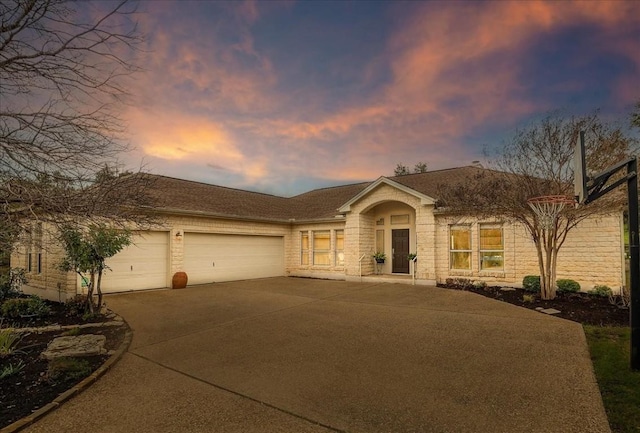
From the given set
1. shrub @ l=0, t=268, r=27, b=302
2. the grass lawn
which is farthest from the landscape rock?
the grass lawn

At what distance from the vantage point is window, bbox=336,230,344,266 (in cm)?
1719

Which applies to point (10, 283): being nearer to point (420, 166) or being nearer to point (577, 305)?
point (577, 305)

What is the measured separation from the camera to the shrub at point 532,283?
11.7 m

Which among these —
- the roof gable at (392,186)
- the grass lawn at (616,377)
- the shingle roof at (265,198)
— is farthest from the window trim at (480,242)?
the grass lawn at (616,377)

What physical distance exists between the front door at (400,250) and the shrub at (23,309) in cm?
1345

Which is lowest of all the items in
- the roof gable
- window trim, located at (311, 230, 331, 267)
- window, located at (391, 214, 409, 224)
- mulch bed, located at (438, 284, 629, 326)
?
mulch bed, located at (438, 284, 629, 326)

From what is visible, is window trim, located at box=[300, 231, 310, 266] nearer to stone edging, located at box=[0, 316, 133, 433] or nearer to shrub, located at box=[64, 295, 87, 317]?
shrub, located at box=[64, 295, 87, 317]

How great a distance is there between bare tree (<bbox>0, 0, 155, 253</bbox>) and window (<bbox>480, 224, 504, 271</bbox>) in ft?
42.5

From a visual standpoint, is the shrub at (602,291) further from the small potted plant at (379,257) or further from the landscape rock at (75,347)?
the landscape rock at (75,347)

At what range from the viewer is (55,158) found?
4.26m

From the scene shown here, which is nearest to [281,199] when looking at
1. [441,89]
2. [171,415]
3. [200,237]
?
[200,237]

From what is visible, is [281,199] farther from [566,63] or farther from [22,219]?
[22,219]

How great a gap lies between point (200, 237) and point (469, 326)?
1142 centimetres

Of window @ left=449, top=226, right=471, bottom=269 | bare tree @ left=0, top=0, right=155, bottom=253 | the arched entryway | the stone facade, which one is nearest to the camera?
bare tree @ left=0, top=0, right=155, bottom=253
